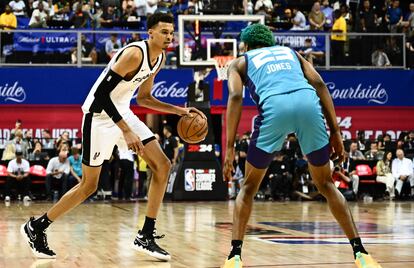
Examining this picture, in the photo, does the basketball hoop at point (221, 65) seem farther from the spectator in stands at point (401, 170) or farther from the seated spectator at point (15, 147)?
the seated spectator at point (15, 147)

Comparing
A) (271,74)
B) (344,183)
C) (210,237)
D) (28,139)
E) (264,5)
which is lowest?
(344,183)

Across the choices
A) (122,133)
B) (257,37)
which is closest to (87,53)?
(122,133)

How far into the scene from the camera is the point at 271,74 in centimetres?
602

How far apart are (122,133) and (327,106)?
192 cm

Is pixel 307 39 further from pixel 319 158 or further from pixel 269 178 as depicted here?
pixel 319 158

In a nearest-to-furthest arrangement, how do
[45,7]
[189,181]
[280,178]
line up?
1. [189,181]
2. [280,178]
3. [45,7]

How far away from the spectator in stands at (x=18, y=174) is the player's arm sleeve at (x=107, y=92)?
1097cm

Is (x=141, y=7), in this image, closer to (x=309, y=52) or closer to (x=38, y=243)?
(x=309, y=52)

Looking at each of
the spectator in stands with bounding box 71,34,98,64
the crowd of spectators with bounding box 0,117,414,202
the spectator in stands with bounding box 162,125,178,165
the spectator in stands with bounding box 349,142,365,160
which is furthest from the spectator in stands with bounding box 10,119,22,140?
the spectator in stands with bounding box 349,142,365,160

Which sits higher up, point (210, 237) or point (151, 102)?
point (151, 102)

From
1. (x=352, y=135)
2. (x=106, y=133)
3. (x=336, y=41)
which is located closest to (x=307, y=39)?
(x=336, y=41)

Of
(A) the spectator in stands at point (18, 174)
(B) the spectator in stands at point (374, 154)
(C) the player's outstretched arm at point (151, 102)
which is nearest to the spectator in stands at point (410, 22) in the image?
(B) the spectator in stands at point (374, 154)

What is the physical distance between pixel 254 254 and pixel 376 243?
1.69 metres

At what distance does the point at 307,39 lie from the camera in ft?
68.4
